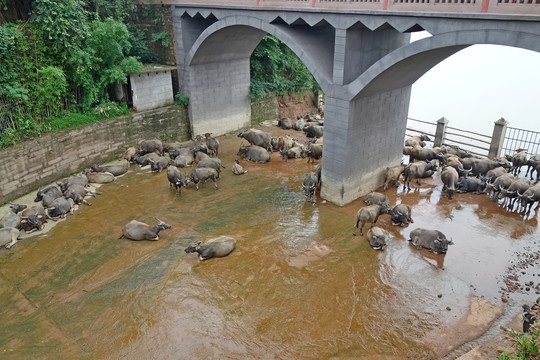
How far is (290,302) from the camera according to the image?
36.3 ft

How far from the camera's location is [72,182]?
17.1 metres

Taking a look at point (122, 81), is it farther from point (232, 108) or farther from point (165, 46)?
point (232, 108)

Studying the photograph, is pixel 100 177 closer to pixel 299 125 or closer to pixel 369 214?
pixel 369 214

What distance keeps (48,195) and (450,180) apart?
16.5 meters

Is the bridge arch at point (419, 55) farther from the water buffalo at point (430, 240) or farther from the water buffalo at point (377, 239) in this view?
the water buffalo at point (430, 240)

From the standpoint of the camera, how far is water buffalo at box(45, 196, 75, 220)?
15102mm

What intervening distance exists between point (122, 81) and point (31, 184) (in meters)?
7.32

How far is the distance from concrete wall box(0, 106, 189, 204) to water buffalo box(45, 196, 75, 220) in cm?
257

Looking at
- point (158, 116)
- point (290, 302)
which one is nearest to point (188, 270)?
point (290, 302)

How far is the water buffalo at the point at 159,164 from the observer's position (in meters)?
19.3

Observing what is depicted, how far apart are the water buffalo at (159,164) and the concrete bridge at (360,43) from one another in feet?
19.7

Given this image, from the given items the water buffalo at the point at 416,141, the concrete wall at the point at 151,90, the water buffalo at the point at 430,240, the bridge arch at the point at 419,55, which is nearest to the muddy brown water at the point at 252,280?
the water buffalo at the point at 430,240

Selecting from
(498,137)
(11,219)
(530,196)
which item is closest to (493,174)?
(530,196)

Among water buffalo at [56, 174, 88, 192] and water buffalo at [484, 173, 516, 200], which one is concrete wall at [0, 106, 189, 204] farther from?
water buffalo at [484, 173, 516, 200]
